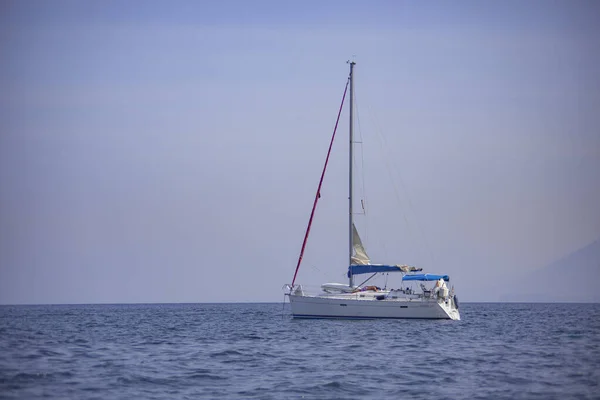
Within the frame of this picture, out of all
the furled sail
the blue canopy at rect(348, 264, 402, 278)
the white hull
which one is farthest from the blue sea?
the furled sail

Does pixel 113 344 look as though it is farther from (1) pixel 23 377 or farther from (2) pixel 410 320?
(2) pixel 410 320

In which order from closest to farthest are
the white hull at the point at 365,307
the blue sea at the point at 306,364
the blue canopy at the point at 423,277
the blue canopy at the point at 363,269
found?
the blue sea at the point at 306,364, the white hull at the point at 365,307, the blue canopy at the point at 363,269, the blue canopy at the point at 423,277

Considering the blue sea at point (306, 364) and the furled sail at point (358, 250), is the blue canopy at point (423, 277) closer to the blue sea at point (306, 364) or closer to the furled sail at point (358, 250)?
the furled sail at point (358, 250)

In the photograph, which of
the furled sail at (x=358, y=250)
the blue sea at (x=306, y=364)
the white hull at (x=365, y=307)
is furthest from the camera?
the furled sail at (x=358, y=250)

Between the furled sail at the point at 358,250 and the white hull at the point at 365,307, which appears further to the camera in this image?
the furled sail at the point at 358,250

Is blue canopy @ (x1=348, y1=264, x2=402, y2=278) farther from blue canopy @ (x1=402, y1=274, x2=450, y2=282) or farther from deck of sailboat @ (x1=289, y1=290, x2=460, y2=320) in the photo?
blue canopy @ (x1=402, y1=274, x2=450, y2=282)

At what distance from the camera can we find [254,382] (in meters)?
32.2

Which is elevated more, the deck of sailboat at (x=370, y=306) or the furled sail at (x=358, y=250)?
the furled sail at (x=358, y=250)

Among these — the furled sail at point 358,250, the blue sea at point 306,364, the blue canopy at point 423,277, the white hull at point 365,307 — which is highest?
the furled sail at point 358,250

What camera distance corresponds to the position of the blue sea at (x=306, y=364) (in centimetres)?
2997

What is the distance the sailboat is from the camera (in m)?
61.5

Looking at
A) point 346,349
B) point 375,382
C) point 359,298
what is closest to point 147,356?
point 346,349

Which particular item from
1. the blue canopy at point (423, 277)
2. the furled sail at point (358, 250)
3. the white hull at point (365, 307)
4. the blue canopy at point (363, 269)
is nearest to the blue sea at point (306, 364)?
the white hull at point (365, 307)

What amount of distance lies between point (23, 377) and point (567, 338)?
1325 inches
